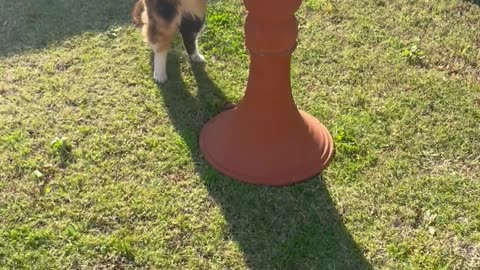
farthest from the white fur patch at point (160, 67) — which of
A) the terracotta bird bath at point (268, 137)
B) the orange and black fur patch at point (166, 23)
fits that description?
the terracotta bird bath at point (268, 137)

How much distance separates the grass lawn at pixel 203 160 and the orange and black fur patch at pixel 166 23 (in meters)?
0.17

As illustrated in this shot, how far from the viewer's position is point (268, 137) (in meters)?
3.72

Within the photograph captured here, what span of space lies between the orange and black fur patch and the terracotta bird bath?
704mm

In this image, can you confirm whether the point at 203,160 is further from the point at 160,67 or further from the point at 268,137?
the point at 160,67

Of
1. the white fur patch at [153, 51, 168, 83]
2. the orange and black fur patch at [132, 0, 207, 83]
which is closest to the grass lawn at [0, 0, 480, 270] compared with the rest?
the white fur patch at [153, 51, 168, 83]

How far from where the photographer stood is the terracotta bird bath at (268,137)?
3561mm

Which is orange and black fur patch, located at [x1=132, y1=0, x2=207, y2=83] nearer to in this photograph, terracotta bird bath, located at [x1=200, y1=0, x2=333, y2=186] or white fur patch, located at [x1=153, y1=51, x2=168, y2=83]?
white fur patch, located at [x1=153, y1=51, x2=168, y2=83]

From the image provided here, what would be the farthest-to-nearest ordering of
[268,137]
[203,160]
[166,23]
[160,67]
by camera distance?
1. [160,67]
2. [166,23]
3. [203,160]
4. [268,137]

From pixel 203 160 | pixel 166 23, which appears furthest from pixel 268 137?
pixel 166 23

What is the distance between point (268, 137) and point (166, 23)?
1036mm

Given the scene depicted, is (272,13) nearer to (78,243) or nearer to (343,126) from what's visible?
(343,126)

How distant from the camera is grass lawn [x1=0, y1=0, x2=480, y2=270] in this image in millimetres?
3402

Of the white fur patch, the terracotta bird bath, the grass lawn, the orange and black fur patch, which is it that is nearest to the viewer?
the grass lawn

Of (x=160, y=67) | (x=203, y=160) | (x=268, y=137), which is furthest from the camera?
(x=160, y=67)
